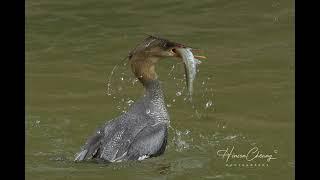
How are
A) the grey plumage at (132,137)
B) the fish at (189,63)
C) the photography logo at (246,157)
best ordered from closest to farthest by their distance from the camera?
1. the grey plumage at (132,137)
2. the photography logo at (246,157)
3. the fish at (189,63)

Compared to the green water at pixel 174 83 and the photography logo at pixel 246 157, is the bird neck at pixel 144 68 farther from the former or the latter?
the photography logo at pixel 246 157

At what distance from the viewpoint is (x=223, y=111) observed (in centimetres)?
1099

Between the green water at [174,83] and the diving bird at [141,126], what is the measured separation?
14 cm

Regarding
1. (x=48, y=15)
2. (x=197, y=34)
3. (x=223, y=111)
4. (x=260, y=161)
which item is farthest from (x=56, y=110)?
(x=48, y=15)

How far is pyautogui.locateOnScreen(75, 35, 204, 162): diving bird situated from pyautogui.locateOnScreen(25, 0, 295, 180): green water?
14 cm

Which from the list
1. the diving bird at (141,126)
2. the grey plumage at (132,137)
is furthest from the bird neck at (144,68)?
the grey plumage at (132,137)

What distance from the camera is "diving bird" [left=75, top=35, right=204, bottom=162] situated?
9.02m

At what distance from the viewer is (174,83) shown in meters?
12.3

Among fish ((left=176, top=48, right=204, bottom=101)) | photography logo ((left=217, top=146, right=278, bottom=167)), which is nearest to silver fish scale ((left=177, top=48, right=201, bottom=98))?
fish ((left=176, top=48, right=204, bottom=101))

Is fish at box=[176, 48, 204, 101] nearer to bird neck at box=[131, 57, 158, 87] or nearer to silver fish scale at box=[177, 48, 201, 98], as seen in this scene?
A: silver fish scale at box=[177, 48, 201, 98]

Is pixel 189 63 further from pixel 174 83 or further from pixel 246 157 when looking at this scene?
pixel 174 83

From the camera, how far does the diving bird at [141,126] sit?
902 centimetres

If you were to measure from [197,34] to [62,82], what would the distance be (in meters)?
3.37
